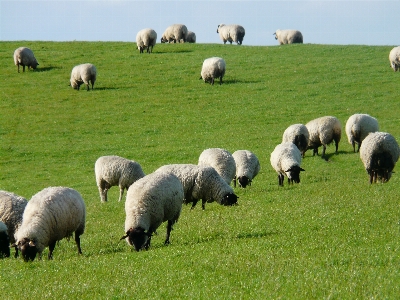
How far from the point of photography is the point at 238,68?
4941 cm

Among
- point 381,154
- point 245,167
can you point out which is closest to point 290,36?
point 245,167

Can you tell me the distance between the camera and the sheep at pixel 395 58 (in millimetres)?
45781

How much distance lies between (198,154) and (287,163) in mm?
8385

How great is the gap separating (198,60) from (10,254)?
122 feet

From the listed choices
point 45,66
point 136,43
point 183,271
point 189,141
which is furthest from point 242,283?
point 136,43

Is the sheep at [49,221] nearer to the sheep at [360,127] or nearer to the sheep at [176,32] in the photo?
the sheep at [360,127]

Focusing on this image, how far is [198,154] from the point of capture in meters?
31.1

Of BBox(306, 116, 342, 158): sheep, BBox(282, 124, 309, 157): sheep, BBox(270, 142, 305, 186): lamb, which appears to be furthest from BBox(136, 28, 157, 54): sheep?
BBox(270, 142, 305, 186): lamb

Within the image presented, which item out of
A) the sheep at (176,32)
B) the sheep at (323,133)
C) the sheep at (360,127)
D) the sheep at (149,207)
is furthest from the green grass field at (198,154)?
the sheep at (176,32)

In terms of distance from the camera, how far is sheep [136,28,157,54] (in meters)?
53.5

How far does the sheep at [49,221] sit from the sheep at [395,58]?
36.0m

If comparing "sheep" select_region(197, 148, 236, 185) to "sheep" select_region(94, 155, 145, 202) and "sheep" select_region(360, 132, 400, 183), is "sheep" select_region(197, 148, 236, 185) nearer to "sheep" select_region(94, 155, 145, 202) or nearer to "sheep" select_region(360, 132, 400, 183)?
"sheep" select_region(94, 155, 145, 202)

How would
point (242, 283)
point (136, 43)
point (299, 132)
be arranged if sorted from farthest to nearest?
1. point (136, 43)
2. point (299, 132)
3. point (242, 283)

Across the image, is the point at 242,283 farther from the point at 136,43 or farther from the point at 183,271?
the point at 136,43
